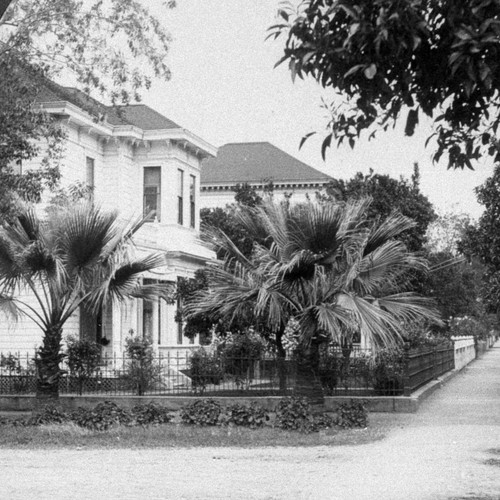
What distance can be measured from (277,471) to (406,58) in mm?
6372

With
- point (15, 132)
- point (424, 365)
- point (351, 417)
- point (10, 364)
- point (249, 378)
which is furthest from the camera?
point (424, 365)

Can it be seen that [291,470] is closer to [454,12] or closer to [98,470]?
[98,470]

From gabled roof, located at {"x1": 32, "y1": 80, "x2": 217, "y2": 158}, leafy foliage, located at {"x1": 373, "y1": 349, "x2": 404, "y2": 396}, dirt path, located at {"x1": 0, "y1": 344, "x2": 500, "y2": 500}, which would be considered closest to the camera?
dirt path, located at {"x1": 0, "y1": 344, "x2": 500, "y2": 500}

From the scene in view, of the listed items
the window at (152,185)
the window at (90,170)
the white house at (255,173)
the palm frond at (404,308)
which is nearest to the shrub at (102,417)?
the palm frond at (404,308)

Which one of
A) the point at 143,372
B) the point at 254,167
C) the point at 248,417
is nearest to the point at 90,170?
the point at 143,372

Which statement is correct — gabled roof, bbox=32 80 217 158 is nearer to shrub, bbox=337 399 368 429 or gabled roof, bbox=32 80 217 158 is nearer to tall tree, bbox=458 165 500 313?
tall tree, bbox=458 165 500 313

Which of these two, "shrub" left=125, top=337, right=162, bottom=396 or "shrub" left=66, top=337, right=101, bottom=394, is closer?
"shrub" left=125, top=337, right=162, bottom=396

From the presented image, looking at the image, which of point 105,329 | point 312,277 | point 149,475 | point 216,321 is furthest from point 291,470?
point 105,329

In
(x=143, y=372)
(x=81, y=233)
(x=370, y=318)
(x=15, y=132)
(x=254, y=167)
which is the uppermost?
(x=254, y=167)

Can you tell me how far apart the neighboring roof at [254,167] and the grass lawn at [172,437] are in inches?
1879

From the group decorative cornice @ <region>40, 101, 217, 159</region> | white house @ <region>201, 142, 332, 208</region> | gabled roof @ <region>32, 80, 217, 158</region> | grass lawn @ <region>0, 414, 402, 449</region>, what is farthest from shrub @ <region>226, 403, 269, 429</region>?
white house @ <region>201, 142, 332, 208</region>

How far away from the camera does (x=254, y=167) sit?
67.1 m

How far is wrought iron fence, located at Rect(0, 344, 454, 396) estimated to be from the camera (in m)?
20.6

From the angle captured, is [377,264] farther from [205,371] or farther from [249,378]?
[205,371]
